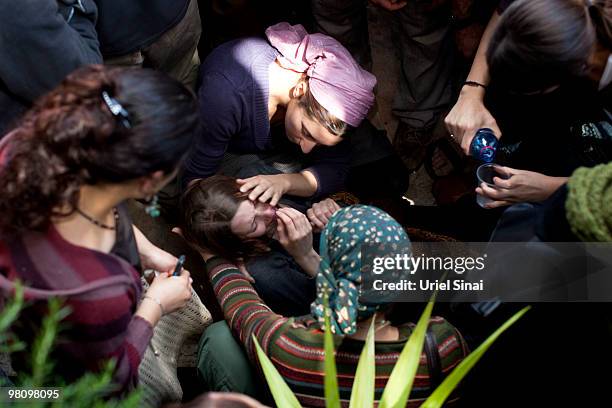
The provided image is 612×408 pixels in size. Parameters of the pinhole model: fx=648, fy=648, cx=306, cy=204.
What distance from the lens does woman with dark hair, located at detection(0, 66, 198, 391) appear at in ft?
5.05

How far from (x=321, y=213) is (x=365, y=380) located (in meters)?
1.13

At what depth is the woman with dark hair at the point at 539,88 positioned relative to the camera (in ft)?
6.34

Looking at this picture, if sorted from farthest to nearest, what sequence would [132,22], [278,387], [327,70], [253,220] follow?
[327,70], [253,220], [132,22], [278,387]

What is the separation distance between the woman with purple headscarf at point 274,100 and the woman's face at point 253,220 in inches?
2.1

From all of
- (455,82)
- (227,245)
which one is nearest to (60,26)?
(227,245)

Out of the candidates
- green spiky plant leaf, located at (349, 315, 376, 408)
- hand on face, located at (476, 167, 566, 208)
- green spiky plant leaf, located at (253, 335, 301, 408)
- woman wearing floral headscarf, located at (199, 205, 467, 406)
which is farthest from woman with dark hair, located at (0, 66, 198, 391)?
hand on face, located at (476, 167, 566, 208)

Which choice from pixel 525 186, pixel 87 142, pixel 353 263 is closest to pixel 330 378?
pixel 353 263

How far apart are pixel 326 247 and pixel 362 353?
0.37 metres

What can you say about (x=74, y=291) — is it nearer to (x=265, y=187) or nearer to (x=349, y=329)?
(x=349, y=329)

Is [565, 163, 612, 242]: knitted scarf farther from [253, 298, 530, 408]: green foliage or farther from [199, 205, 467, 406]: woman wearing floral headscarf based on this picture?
[199, 205, 467, 406]: woman wearing floral headscarf

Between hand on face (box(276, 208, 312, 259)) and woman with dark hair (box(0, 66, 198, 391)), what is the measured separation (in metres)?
0.86

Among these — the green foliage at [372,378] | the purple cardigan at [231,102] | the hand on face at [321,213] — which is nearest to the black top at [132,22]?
the purple cardigan at [231,102]

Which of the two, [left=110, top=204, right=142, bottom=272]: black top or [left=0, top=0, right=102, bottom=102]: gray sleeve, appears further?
[left=0, top=0, right=102, bottom=102]: gray sleeve

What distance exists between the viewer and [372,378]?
5.87 feet
